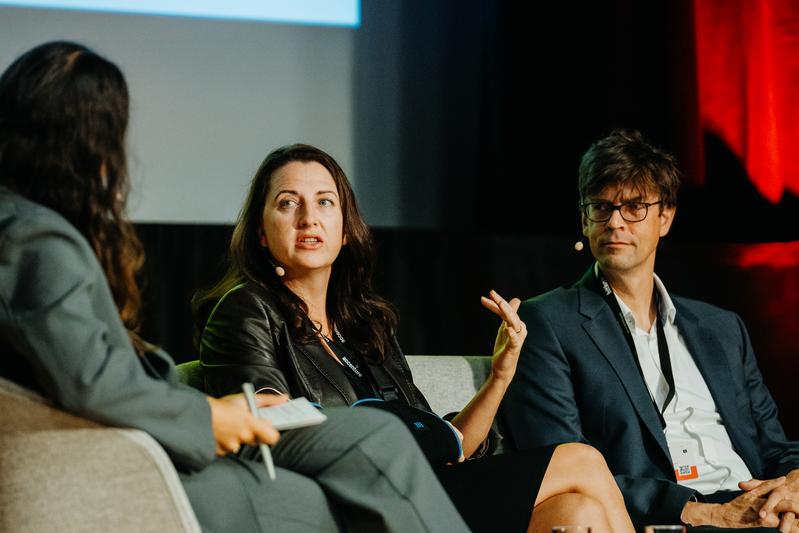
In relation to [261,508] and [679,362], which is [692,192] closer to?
[679,362]

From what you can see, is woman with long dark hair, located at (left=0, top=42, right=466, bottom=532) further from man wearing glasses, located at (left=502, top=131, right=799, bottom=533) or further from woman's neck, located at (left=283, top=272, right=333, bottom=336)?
man wearing glasses, located at (left=502, top=131, right=799, bottom=533)

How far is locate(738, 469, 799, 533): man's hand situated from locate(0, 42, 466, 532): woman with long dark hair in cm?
117

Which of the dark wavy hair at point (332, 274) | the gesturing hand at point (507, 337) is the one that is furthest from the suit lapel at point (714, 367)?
the dark wavy hair at point (332, 274)

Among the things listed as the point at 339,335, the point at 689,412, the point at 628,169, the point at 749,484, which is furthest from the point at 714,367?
the point at 339,335

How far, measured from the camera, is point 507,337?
105 inches

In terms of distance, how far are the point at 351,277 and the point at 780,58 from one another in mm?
2106

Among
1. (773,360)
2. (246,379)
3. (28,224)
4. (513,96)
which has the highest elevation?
(513,96)

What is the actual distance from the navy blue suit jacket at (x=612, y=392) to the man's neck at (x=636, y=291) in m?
0.09

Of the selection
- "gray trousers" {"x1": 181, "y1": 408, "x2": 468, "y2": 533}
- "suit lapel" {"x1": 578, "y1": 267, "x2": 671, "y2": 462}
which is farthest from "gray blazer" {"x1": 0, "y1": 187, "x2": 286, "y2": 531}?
"suit lapel" {"x1": 578, "y1": 267, "x2": 671, "y2": 462}

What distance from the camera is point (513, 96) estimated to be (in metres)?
4.09

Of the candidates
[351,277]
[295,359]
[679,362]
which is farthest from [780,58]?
[295,359]

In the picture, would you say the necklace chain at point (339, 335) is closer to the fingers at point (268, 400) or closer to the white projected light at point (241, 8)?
the fingers at point (268, 400)

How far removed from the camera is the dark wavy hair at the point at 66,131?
5.48 ft

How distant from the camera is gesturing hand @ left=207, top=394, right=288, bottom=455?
1.66 m
